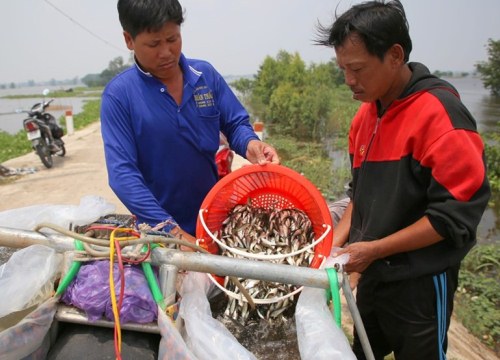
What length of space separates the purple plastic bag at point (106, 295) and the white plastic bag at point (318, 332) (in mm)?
465

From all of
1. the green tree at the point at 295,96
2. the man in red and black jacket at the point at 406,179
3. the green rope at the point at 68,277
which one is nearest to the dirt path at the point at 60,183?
the man in red and black jacket at the point at 406,179

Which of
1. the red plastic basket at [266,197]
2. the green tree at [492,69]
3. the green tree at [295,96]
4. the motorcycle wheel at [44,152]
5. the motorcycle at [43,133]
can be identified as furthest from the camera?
the green tree at [492,69]

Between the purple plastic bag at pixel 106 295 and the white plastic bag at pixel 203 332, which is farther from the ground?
the purple plastic bag at pixel 106 295

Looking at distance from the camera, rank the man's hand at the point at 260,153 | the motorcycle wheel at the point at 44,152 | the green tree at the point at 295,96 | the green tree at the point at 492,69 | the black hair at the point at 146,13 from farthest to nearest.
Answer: the green tree at the point at 492,69 < the green tree at the point at 295,96 < the motorcycle wheel at the point at 44,152 < the man's hand at the point at 260,153 < the black hair at the point at 146,13

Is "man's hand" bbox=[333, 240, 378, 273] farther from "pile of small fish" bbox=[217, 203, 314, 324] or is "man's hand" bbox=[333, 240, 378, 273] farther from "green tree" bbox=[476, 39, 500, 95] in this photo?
"green tree" bbox=[476, 39, 500, 95]

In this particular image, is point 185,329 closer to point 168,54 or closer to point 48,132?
point 168,54

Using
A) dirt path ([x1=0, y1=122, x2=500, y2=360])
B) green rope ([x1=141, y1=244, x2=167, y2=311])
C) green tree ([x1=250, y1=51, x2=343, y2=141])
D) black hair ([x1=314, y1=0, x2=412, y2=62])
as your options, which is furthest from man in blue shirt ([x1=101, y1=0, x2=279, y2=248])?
green tree ([x1=250, y1=51, x2=343, y2=141])

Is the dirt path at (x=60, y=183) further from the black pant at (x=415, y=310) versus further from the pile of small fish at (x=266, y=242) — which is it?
the pile of small fish at (x=266, y=242)

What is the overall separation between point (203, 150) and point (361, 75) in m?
1.02

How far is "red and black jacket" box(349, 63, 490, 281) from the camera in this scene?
155cm

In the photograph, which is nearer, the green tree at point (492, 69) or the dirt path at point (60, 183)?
the dirt path at point (60, 183)

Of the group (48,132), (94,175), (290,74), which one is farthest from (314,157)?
(290,74)

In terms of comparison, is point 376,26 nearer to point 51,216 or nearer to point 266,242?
point 266,242

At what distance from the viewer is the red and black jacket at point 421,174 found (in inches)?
61.1
